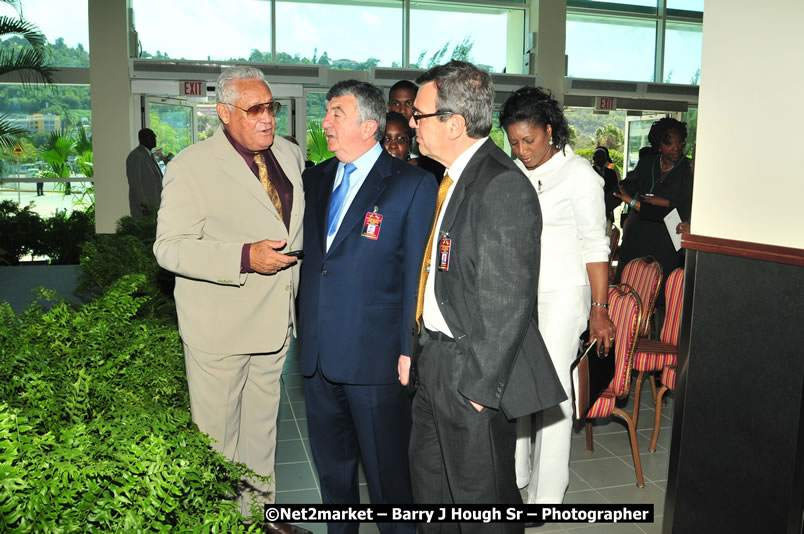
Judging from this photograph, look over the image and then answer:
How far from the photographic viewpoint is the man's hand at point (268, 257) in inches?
96.2

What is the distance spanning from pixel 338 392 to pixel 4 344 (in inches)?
46.3

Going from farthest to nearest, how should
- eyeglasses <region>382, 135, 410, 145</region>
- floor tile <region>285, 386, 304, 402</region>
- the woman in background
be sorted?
the woman in background
floor tile <region>285, 386, 304, 402</region>
eyeglasses <region>382, 135, 410, 145</region>

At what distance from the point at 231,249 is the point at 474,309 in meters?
0.98

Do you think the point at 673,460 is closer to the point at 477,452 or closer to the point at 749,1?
the point at 477,452

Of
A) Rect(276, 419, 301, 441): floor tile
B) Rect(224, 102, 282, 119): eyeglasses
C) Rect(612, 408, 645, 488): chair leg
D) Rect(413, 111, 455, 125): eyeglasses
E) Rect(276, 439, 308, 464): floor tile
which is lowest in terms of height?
Rect(276, 419, 301, 441): floor tile

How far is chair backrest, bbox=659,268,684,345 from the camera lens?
13.4 ft

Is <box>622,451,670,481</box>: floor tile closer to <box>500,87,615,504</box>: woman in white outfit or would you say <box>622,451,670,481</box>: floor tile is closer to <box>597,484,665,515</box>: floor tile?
<box>597,484,665,515</box>: floor tile

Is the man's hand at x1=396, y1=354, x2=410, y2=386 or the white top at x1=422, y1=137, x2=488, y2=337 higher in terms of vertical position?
the white top at x1=422, y1=137, x2=488, y2=337

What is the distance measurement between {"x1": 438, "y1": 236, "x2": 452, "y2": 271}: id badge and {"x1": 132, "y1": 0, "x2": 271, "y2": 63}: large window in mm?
10856

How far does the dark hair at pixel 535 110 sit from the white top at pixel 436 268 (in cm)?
85

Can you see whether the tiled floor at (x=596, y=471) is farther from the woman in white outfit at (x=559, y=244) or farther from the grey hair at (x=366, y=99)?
the grey hair at (x=366, y=99)

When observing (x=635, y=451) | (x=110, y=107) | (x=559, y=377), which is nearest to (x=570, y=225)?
(x=559, y=377)

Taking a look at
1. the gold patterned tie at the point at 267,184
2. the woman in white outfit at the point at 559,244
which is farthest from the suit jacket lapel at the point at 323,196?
the woman in white outfit at the point at 559,244

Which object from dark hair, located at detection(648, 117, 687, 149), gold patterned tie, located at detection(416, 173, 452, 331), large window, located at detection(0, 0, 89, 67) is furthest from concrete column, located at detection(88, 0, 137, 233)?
gold patterned tie, located at detection(416, 173, 452, 331)
